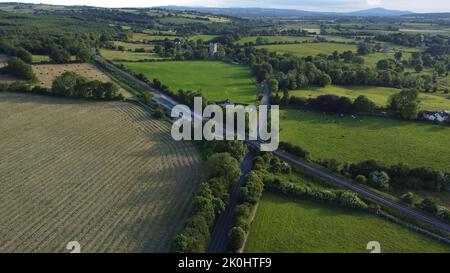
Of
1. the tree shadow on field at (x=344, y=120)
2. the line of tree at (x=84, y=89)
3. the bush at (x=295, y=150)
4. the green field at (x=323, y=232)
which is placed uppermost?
the line of tree at (x=84, y=89)

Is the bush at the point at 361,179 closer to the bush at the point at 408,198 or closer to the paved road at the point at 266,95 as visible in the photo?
the bush at the point at 408,198

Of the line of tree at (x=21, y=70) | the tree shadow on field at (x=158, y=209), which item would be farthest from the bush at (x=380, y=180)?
the line of tree at (x=21, y=70)

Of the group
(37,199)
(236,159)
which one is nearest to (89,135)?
(37,199)

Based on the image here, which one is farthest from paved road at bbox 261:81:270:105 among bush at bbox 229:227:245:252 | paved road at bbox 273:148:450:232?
bush at bbox 229:227:245:252

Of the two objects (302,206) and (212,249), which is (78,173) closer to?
(212,249)

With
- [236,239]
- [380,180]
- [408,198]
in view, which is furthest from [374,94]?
[236,239]

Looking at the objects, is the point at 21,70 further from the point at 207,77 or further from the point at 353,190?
the point at 353,190

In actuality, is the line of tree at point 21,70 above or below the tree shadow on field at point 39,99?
above
